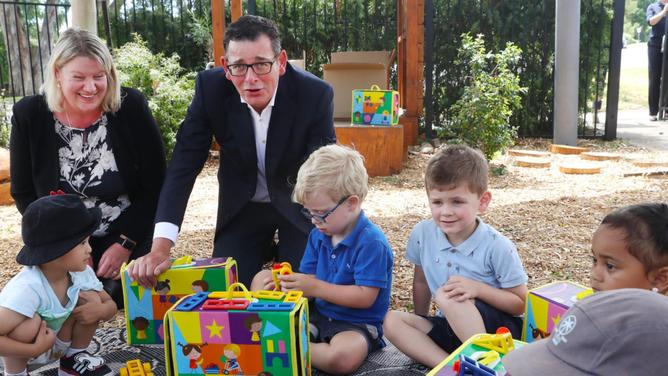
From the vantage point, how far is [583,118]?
9.19m

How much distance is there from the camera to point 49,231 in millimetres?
2318

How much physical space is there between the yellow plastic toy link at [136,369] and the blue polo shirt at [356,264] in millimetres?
726

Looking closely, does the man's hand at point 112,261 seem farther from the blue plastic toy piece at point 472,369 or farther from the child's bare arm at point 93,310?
the blue plastic toy piece at point 472,369

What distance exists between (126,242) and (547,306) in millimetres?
2038

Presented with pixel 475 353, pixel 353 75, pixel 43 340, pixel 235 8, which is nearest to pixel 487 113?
pixel 353 75

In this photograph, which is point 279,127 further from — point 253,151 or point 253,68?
point 253,68

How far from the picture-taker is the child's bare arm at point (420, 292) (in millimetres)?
2729

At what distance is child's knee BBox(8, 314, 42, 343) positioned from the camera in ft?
7.33

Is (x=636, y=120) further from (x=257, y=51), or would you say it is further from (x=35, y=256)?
(x=35, y=256)

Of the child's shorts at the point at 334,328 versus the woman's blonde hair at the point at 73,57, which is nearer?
the child's shorts at the point at 334,328

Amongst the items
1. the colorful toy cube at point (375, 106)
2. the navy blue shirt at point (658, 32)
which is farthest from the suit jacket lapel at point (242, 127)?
the navy blue shirt at point (658, 32)

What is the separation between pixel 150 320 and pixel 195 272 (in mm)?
323

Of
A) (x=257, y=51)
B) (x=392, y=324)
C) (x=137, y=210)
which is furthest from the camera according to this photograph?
(x=137, y=210)

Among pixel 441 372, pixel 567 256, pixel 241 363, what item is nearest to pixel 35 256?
pixel 241 363
